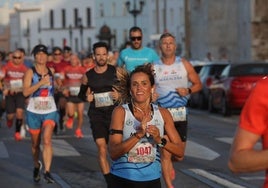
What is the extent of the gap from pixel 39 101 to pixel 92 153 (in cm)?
340

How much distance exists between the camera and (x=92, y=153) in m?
14.5

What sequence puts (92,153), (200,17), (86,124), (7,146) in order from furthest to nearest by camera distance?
(200,17) → (86,124) → (7,146) → (92,153)

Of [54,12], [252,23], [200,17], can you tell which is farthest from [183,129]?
[54,12]

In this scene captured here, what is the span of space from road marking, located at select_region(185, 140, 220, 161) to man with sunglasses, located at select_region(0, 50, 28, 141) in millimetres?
3358

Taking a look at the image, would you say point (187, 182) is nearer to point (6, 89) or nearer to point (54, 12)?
point (6, 89)

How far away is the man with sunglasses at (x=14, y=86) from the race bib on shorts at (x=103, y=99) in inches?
255

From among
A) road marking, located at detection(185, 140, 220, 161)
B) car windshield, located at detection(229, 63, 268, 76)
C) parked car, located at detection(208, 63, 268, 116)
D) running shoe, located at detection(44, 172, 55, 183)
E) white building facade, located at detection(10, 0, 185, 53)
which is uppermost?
white building facade, located at detection(10, 0, 185, 53)

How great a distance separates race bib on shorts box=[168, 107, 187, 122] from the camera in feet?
33.2

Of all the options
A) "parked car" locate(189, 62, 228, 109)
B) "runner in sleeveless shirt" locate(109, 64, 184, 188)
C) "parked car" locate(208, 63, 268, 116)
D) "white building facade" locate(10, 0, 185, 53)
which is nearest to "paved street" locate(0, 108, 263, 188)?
"parked car" locate(208, 63, 268, 116)

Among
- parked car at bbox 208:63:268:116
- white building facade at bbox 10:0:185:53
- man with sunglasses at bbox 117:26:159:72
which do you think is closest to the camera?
man with sunglasses at bbox 117:26:159:72

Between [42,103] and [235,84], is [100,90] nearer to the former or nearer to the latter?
[42,103]

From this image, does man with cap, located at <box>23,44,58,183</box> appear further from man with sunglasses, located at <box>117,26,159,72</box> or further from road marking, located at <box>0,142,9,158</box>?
road marking, located at <box>0,142,9,158</box>

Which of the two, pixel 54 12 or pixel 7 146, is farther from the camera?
pixel 54 12

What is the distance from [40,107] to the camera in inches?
443
